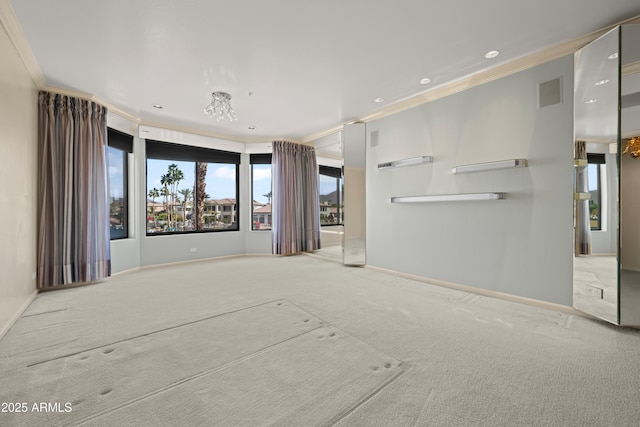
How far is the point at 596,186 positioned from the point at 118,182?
6389mm

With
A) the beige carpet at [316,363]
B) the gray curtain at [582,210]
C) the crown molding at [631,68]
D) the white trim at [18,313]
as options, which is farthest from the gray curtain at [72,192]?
the crown molding at [631,68]

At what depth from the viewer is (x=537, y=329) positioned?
2.24 m

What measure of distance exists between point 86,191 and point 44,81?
1.38m

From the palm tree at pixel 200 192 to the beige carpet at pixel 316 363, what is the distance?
9.09ft

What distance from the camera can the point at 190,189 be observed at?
18.5 ft

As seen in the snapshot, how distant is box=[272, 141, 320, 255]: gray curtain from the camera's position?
19.4ft

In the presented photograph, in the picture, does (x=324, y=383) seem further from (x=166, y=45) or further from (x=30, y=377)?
(x=166, y=45)

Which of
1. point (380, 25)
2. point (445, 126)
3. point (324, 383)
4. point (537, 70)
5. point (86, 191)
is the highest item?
point (380, 25)

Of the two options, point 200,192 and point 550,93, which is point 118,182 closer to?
point 200,192

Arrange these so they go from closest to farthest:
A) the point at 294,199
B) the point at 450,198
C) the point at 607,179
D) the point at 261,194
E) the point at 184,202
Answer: the point at 607,179, the point at 450,198, the point at 184,202, the point at 294,199, the point at 261,194

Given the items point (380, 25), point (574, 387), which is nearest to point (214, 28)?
point (380, 25)

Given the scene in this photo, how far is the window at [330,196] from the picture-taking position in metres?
7.67

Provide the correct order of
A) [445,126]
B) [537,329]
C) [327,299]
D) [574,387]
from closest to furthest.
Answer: [574,387], [537,329], [327,299], [445,126]

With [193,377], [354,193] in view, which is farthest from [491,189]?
[193,377]
